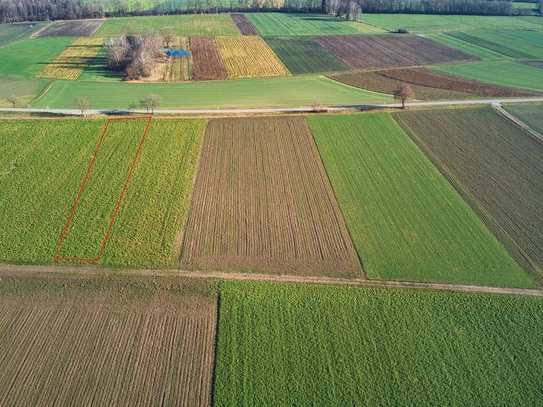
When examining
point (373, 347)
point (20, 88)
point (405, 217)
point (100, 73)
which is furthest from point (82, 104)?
point (373, 347)

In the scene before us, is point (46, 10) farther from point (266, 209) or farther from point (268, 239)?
point (268, 239)

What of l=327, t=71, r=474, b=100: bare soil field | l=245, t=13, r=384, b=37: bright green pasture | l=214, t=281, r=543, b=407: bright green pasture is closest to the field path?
l=214, t=281, r=543, b=407: bright green pasture

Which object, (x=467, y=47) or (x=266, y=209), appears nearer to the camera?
(x=266, y=209)

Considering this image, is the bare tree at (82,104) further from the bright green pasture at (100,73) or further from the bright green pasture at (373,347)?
the bright green pasture at (373,347)

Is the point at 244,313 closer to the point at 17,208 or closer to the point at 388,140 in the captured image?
the point at 17,208

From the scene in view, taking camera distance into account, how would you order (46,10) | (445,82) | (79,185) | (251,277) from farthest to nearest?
(46,10) < (445,82) < (79,185) < (251,277)

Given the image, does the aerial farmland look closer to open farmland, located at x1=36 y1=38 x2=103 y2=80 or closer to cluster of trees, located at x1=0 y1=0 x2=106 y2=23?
open farmland, located at x1=36 y1=38 x2=103 y2=80
